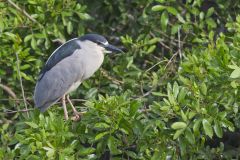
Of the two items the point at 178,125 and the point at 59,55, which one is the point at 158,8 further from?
the point at 178,125

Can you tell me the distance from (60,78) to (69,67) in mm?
89

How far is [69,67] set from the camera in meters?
3.88

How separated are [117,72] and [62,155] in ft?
3.98

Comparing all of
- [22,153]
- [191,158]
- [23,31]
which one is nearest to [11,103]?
[23,31]

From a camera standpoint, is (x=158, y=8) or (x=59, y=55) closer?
(x=59, y=55)

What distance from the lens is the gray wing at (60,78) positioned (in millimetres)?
3758

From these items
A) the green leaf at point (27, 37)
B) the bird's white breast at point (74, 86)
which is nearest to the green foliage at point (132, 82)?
the green leaf at point (27, 37)

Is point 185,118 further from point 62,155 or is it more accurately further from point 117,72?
point 117,72

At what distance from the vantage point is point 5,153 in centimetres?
331

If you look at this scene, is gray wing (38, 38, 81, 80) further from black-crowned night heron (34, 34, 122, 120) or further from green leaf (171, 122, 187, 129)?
green leaf (171, 122, 187, 129)

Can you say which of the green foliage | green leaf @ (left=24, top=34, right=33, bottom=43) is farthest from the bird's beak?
green leaf @ (left=24, top=34, right=33, bottom=43)

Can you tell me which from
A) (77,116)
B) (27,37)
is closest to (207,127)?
(77,116)

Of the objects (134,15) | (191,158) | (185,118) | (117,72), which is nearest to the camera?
(185,118)

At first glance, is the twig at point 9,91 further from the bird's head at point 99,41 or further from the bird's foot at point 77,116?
the bird's foot at point 77,116
